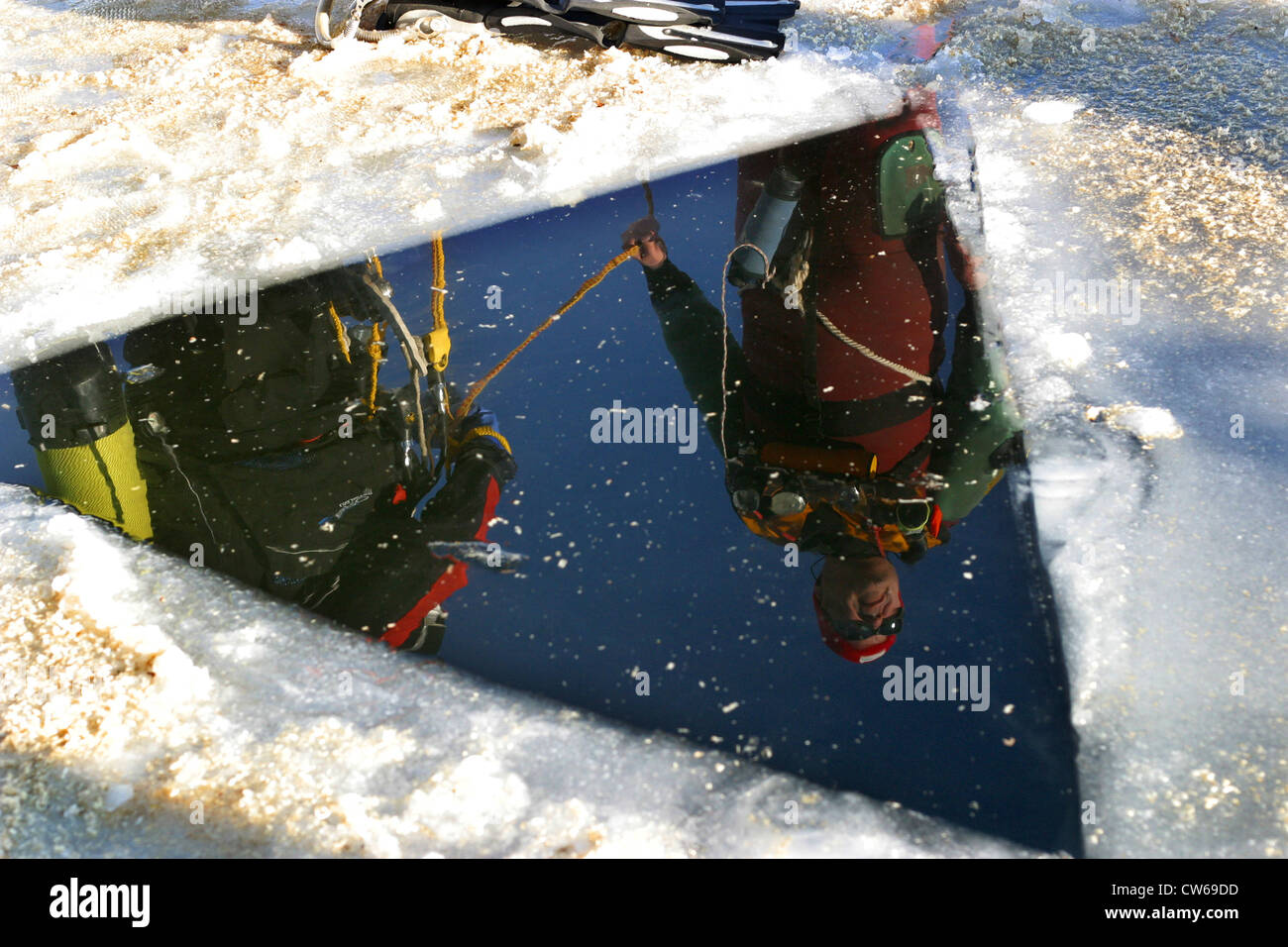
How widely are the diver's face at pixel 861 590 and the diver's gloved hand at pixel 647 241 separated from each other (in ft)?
3.98

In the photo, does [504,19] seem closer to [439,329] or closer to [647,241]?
[647,241]

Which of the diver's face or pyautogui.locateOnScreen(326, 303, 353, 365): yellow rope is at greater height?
pyautogui.locateOnScreen(326, 303, 353, 365): yellow rope

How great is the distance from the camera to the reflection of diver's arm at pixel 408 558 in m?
1.97

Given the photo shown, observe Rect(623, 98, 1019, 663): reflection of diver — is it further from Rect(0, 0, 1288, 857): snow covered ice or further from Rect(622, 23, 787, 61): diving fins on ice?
Rect(622, 23, 787, 61): diving fins on ice

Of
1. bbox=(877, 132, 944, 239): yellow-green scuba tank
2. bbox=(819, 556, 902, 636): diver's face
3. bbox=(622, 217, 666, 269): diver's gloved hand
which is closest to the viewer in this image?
bbox=(819, 556, 902, 636): diver's face

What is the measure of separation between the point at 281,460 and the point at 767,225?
1512mm

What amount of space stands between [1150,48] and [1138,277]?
1.88m

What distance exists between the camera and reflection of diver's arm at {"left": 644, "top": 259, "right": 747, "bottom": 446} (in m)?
2.39

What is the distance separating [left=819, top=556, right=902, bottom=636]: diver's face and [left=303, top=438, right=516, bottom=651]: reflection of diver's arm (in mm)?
704

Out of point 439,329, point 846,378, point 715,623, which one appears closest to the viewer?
point 715,623

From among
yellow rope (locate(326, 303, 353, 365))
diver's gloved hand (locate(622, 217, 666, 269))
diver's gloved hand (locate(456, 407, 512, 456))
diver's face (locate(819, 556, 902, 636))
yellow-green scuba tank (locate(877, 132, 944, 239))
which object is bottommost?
diver's face (locate(819, 556, 902, 636))

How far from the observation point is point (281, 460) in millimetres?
2338

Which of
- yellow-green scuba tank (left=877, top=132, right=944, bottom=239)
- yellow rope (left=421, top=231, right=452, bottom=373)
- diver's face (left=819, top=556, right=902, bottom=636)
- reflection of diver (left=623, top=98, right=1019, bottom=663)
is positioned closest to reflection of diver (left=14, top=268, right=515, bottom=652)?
yellow rope (left=421, top=231, right=452, bottom=373)

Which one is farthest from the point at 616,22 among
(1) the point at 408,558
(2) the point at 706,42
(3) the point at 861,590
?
(3) the point at 861,590
